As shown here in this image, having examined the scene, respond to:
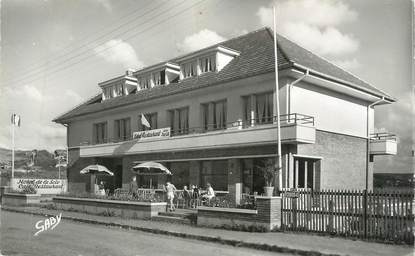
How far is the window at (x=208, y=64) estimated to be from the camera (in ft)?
84.4

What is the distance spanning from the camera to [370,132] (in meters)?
25.6

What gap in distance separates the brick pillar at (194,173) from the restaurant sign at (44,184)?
14.8 meters

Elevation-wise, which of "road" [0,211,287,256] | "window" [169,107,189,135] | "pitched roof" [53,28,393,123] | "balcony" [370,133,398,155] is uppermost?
"pitched roof" [53,28,393,123]

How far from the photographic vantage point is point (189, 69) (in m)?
27.7

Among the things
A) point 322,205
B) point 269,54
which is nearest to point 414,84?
point 322,205

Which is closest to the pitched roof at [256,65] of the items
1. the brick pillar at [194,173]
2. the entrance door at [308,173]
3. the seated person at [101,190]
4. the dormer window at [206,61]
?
the dormer window at [206,61]

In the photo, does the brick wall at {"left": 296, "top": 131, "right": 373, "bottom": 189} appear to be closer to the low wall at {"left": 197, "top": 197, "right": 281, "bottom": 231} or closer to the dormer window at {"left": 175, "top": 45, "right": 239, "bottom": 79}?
the low wall at {"left": 197, "top": 197, "right": 281, "bottom": 231}

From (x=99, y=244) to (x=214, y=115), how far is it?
1303cm

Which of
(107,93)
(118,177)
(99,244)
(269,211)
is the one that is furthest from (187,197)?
(107,93)

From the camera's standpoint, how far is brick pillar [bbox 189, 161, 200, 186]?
82.0 ft

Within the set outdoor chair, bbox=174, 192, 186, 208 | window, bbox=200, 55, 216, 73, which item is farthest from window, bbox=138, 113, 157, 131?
outdoor chair, bbox=174, 192, 186, 208

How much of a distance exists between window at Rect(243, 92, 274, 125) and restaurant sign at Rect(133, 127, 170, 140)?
549 centimetres

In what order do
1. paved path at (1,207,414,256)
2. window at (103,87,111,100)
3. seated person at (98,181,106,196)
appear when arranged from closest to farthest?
paved path at (1,207,414,256), seated person at (98,181,106,196), window at (103,87,111,100)

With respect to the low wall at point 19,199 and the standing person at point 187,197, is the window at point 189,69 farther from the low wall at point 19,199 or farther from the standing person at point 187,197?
the low wall at point 19,199
